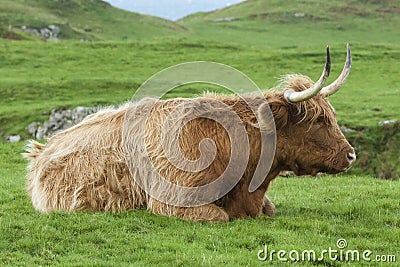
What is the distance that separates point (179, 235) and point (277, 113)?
7.81 ft

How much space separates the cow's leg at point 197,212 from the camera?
8.48m

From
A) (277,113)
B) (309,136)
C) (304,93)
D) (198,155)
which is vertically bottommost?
(198,155)

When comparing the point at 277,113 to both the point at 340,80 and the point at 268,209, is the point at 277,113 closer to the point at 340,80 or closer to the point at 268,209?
the point at 340,80

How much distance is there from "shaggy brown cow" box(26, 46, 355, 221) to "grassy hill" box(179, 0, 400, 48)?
56.3 meters

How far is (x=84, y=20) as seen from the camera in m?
72.6

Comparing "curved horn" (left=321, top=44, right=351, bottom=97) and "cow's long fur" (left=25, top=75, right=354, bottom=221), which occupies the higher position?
"curved horn" (left=321, top=44, right=351, bottom=97)

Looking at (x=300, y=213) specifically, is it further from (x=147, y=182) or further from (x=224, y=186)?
(x=147, y=182)

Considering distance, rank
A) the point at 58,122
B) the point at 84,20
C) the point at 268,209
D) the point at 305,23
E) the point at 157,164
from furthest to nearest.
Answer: the point at 305,23, the point at 84,20, the point at 58,122, the point at 268,209, the point at 157,164

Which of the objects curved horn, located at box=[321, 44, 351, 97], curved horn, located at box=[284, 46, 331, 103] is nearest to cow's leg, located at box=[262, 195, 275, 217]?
curved horn, located at box=[284, 46, 331, 103]

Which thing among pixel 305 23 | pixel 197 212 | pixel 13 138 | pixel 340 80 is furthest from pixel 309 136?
pixel 305 23

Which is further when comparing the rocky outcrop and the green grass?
the rocky outcrop

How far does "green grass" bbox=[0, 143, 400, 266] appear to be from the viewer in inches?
271

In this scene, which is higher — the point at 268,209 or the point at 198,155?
the point at 198,155

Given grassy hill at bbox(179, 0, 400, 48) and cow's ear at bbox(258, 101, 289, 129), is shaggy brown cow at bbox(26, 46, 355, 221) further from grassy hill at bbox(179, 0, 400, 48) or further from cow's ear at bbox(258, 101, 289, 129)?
grassy hill at bbox(179, 0, 400, 48)
